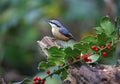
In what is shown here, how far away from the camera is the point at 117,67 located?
10.0 feet

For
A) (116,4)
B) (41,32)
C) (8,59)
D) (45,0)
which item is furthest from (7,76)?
(116,4)

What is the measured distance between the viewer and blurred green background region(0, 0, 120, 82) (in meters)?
6.47

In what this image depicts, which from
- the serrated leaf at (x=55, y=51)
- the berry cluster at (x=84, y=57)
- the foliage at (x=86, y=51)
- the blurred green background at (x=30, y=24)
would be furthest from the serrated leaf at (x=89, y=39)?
the blurred green background at (x=30, y=24)

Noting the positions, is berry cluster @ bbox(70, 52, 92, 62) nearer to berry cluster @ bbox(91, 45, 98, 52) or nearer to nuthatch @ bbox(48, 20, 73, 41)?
berry cluster @ bbox(91, 45, 98, 52)

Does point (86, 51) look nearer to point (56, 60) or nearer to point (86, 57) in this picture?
point (86, 57)

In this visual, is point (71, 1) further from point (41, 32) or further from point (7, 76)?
point (7, 76)

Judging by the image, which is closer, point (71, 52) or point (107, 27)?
point (71, 52)

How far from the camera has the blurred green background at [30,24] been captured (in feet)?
21.2

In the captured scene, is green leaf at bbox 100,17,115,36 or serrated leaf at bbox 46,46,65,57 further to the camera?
green leaf at bbox 100,17,115,36

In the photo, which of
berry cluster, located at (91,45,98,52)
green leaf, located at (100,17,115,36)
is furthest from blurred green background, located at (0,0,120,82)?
berry cluster, located at (91,45,98,52)

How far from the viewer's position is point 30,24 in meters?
6.54

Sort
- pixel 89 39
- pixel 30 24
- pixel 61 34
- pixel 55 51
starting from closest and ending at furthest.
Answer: pixel 55 51 < pixel 89 39 < pixel 61 34 < pixel 30 24

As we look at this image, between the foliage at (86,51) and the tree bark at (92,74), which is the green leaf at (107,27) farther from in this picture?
the tree bark at (92,74)

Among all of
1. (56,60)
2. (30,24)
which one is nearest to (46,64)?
(56,60)
